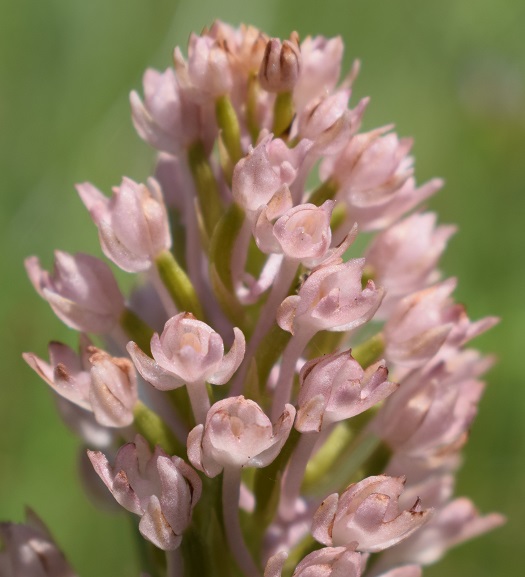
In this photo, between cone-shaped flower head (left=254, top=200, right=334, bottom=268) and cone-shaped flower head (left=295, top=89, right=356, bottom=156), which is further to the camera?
cone-shaped flower head (left=295, top=89, right=356, bottom=156)

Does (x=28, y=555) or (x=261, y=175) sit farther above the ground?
(x=261, y=175)

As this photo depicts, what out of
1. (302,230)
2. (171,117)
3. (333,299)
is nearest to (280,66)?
(171,117)

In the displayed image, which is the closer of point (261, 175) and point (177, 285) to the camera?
point (261, 175)

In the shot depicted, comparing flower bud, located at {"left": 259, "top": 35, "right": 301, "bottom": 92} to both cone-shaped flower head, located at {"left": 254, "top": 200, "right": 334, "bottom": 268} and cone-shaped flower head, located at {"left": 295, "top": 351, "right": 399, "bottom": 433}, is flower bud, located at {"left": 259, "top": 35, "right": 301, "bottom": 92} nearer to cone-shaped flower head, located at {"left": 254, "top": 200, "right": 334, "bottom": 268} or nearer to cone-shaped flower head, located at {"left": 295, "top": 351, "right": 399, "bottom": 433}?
cone-shaped flower head, located at {"left": 254, "top": 200, "right": 334, "bottom": 268}

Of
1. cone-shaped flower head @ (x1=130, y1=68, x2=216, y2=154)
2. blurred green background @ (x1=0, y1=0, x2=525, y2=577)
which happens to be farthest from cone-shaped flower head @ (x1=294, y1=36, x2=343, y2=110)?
blurred green background @ (x1=0, y1=0, x2=525, y2=577)

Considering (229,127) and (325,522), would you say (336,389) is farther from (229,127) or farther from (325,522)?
(229,127)

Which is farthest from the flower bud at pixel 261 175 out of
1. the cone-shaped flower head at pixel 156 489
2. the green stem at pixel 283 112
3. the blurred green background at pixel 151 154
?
the blurred green background at pixel 151 154
